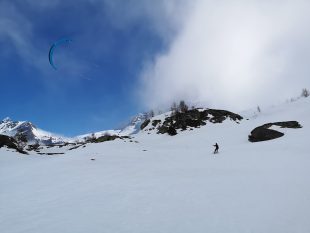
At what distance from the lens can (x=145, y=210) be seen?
12.7 meters

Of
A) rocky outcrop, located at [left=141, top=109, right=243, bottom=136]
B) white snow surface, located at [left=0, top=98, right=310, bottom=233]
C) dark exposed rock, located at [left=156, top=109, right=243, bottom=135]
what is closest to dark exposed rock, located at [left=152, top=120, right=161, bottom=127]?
rocky outcrop, located at [left=141, top=109, right=243, bottom=136]

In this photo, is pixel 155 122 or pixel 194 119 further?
pixel 155 122

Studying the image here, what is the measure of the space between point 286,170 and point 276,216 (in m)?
9.89

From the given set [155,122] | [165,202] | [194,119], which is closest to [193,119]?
[194,119]

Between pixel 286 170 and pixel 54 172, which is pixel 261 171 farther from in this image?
pixel 54 172

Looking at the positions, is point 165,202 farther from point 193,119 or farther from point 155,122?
point 155,122

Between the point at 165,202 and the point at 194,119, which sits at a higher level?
the point at 194,119

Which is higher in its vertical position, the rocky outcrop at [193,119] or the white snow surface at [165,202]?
the rocky outcrop at [193,119]

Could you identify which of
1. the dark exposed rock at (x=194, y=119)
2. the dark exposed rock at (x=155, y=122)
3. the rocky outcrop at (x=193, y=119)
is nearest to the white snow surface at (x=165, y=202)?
the rocky outcrop at (x=193, y=119)

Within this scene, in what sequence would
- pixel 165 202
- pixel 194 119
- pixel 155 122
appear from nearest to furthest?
pixel 165 202
pixel 194 119
pixel 155 122

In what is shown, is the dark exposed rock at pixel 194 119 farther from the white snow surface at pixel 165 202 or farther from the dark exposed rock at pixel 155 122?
the white snow surface at pixel 165 202

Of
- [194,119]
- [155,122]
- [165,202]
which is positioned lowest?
[165,202]

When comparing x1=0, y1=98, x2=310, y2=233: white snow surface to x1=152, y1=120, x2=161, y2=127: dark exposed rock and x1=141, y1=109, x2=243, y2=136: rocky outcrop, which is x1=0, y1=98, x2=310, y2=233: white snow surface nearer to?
x1=141, y1=109, x2=243, y2=136: rocky outcrop

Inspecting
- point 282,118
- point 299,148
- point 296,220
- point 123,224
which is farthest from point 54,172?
point 282,118
